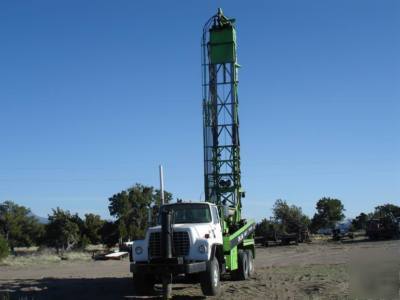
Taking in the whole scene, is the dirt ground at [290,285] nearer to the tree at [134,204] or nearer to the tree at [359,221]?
the tree at [134,204]

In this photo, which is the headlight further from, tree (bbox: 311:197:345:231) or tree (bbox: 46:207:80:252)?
tree (bbox: 311:197:345:231)

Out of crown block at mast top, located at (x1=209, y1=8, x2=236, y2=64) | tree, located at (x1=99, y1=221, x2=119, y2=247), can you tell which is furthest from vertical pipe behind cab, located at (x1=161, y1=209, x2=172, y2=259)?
tree, located at (x1=99, y1=221, x2=119, y2=247)

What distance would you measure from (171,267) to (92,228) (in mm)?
57782

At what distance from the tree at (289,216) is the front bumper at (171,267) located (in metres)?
58.0

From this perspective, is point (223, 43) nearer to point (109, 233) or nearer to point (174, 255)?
point (174, 255)

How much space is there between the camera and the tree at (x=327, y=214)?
87812mm

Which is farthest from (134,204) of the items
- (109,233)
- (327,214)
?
(327,214)

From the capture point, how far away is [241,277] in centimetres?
2145

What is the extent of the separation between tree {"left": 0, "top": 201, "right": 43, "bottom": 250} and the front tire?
64711mm

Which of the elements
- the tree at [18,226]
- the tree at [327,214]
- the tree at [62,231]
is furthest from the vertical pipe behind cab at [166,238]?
the tree at [327,214]

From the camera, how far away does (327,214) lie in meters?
88.1

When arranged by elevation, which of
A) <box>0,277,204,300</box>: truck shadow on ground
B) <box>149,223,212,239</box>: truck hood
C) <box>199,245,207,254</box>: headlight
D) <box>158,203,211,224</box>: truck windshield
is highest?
<box>158,203,211,224</box>: truck windshield

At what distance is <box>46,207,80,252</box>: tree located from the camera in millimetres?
67000

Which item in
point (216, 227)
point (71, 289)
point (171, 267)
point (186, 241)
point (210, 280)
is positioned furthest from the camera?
point (71, 289)
